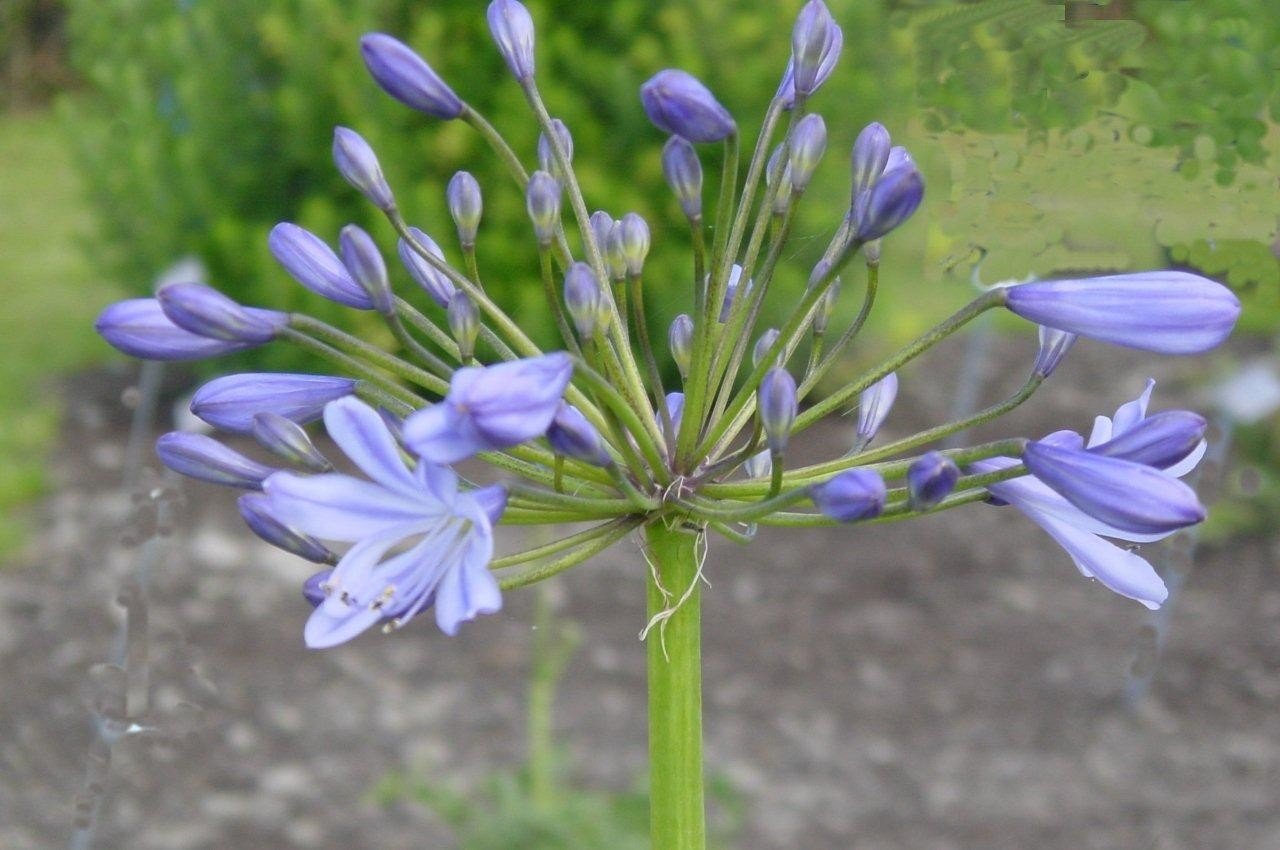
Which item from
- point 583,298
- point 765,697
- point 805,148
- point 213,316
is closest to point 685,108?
point 805,148

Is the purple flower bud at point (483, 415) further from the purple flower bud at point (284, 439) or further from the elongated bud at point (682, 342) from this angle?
the elongated bud at point (682, 342)

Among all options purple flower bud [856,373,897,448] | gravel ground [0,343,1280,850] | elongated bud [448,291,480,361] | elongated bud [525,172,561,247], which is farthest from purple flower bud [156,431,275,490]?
gravel ground [0,343,1280,850]

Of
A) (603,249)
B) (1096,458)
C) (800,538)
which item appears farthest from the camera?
(800,538)

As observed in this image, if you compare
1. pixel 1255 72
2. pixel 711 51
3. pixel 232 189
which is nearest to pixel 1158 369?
pixel 711 51

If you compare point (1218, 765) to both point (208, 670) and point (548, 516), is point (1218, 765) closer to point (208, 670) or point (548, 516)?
point (208, 670)

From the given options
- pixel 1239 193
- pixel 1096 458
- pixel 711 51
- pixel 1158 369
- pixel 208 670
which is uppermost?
pixel 1239 193

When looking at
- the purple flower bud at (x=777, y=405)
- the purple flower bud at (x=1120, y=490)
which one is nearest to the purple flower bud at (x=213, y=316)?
the purple flower bud at (x=777, y=405)
